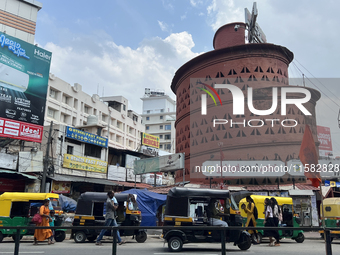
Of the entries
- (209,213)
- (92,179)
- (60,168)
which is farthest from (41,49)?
(209,213)

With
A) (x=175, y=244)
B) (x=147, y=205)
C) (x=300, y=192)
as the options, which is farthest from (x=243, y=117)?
(x=175, y=244)

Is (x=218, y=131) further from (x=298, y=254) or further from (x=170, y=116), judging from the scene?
(x=170, y=116)

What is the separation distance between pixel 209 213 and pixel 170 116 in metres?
72.3

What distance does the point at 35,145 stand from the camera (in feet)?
97.0

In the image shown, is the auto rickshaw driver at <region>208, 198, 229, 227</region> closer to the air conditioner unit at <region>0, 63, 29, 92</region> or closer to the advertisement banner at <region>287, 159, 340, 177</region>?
the advertisement banner at <region>287, 159, 340, 177</region>

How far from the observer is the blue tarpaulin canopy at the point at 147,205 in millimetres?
17750

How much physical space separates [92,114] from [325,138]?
111 feet

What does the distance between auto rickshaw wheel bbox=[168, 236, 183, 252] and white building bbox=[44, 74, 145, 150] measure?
2955cm

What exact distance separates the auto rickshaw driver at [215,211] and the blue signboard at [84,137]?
2335cm

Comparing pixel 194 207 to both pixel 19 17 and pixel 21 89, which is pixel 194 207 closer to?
pixel 21 89

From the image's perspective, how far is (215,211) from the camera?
9.77 metres

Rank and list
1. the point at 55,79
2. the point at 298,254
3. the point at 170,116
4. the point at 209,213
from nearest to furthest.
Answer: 1. the point at 298,254
2. the point at 209,213
3. the point at 55,79
4. the point at 170,116

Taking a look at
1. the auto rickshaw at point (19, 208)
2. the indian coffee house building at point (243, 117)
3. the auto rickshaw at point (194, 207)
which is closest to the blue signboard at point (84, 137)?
the indian coffee house building at point (243, 117)

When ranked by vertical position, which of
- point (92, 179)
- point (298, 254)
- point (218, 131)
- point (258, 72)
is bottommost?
point (298, 254)
